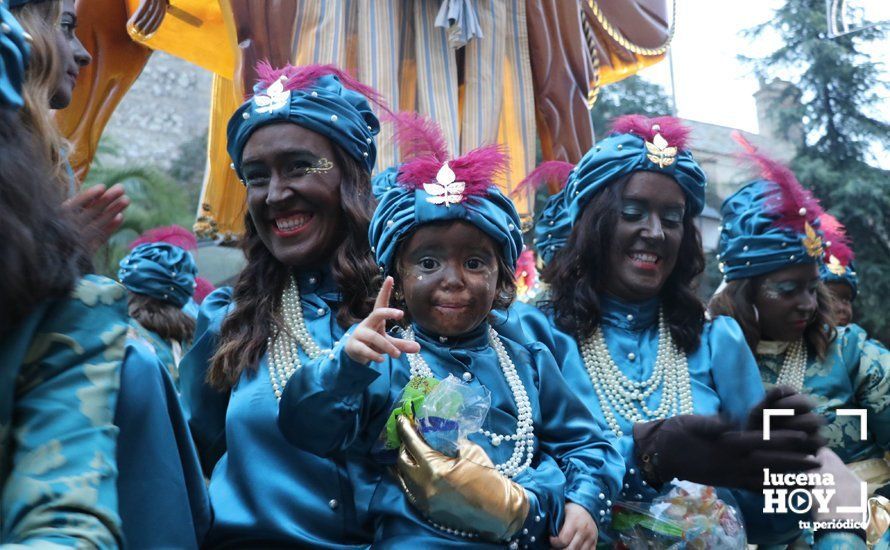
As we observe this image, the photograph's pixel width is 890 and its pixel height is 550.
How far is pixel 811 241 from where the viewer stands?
4.73 m

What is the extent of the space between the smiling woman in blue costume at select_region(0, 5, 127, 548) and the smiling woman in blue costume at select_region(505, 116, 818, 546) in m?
1.66

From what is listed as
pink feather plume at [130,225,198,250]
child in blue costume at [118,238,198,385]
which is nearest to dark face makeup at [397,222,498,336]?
child in blue costume at [118,238,198,385]

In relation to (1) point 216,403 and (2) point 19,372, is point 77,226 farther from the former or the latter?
(1) point 216,403

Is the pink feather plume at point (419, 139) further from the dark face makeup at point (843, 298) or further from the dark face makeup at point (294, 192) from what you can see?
the dark face makeup at point (843, 298)

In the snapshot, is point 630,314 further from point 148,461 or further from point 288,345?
point 148,461

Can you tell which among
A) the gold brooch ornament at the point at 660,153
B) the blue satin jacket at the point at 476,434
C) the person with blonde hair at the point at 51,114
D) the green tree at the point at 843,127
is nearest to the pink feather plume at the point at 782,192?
the gold brooch ornament at the point at 660,153

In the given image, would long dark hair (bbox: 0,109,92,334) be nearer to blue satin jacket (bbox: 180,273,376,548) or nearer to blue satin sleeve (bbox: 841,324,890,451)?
blue satin jacket (bbox: 180,273,376,548)

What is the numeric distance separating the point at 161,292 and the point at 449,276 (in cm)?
316

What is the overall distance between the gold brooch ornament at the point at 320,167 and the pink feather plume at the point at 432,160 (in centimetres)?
22

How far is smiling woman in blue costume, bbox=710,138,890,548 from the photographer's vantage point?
4.73 m

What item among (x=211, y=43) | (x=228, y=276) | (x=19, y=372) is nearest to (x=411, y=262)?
(x=19, y=372)

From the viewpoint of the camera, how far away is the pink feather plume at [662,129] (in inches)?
155

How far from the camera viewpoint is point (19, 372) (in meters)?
1.94

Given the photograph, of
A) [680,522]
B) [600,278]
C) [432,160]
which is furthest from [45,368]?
[600,278]
